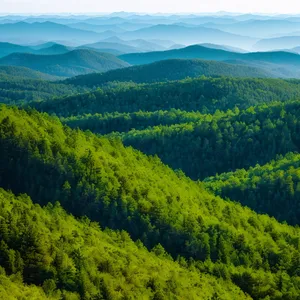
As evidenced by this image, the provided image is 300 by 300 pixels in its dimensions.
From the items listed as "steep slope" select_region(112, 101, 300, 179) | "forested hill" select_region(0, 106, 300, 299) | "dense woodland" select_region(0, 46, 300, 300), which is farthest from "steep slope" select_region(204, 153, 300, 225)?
"steep slope" select_region(112, 101, 300, 179)

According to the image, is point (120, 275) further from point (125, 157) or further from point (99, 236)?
point (125, 157)

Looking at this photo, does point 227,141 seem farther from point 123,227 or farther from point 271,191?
point 123,227

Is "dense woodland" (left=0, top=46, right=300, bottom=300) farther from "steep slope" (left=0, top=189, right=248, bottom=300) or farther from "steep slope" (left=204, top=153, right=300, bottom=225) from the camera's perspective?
"steep slope" (left=204, top=153, right=300, bottom=225)

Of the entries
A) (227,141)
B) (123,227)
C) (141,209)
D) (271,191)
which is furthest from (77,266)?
(227,141)

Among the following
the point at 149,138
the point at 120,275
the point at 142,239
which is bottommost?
the point at 149,138

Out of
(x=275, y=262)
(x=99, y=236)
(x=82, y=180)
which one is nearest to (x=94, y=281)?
(x=99, y=236)

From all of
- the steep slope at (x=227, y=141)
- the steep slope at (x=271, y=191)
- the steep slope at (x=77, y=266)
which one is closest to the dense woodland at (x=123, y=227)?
the steep slope at (x=77, y=266)

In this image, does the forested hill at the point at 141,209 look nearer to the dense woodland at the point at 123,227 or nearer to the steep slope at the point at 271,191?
the dense woodland at the point at 123,227
